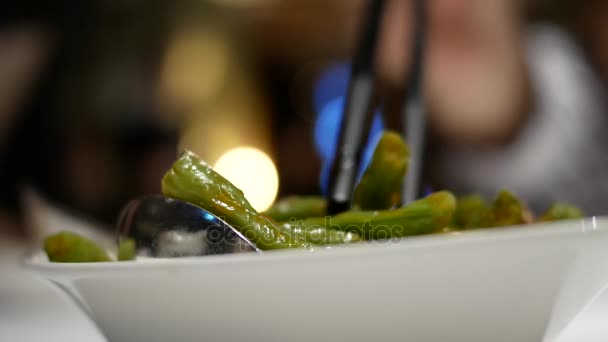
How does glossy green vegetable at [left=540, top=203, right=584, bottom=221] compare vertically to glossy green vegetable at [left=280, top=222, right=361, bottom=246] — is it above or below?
above

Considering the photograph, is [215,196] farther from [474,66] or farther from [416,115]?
[474,66]

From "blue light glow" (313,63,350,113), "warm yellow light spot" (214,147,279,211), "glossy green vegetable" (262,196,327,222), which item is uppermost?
"blue light glow" (313,63,350,113)

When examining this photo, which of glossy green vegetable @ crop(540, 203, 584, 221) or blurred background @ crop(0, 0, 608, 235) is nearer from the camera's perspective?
glossy green vegetable @ crop(540, 203, 584, 221)

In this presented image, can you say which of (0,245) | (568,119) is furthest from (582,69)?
(0,245)

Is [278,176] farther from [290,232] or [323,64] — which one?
[290,232]

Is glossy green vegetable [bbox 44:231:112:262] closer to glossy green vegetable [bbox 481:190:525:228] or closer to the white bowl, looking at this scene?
the white bowl

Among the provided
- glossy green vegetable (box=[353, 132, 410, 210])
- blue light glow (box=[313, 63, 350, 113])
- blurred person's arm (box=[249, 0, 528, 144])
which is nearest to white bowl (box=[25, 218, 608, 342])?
glossy green vegetable (box=[353, 132, 410, 210])

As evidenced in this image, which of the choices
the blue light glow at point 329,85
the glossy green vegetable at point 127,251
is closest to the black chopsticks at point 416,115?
the glossy green vegetable at point 127,251
